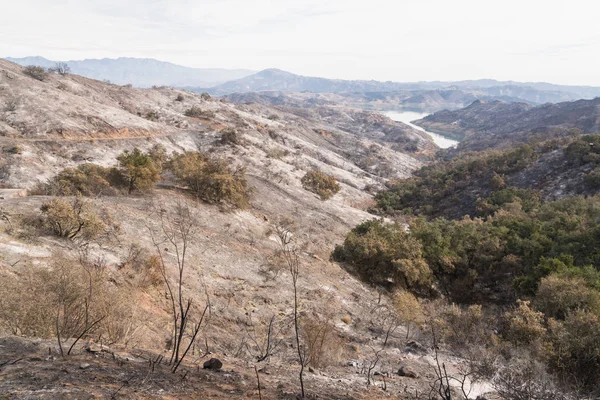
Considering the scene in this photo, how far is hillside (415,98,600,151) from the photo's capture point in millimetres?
114875

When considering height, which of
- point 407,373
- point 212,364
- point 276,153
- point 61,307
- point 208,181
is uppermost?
point 276,153

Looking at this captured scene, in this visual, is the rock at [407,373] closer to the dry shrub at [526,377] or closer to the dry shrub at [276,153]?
the dry shrub at [526,377]

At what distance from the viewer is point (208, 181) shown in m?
23.4

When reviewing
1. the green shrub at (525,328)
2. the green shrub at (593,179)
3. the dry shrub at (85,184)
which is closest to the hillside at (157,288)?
the dry shrub at (85,184)

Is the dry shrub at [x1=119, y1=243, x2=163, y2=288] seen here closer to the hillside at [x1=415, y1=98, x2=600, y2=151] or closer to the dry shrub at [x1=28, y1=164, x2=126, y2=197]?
the dry shrub at [x1=28, y1=164, x2=126, y2=197]

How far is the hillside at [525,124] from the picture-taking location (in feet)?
377

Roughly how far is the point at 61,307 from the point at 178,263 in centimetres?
276

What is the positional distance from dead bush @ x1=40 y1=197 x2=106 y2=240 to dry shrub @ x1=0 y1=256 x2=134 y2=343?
4.16 metres

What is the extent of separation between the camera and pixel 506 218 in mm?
28031

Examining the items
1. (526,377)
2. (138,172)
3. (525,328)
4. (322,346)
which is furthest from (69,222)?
(525,328)

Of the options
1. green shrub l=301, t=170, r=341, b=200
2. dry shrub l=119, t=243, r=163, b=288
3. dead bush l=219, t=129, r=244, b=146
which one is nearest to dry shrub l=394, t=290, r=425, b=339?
dry shrub l=119, t=243, r=163, b=288

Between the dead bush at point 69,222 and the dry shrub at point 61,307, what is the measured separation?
416 centimetres

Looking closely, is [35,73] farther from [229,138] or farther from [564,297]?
[564,297]

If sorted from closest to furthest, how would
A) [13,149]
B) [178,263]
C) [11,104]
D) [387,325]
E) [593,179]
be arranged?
[178,263]
[387,325]
[13,149]
[11,104]
[593,179]
